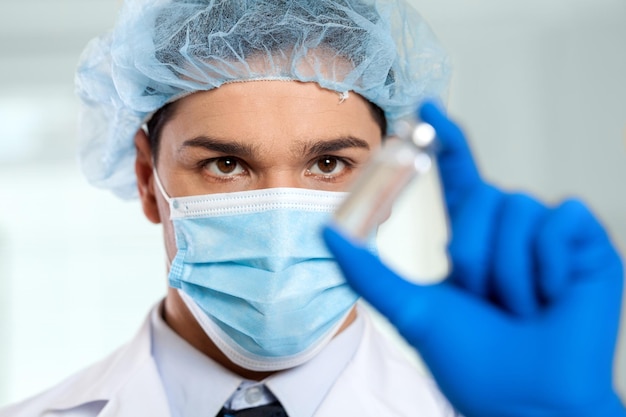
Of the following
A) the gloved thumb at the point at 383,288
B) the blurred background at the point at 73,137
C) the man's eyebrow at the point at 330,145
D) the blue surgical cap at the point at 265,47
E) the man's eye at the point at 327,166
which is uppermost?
the blue surgical cap at the point at 265,47

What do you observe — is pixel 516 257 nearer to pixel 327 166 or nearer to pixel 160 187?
pixel 327 166

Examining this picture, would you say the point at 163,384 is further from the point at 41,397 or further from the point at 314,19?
the point at 314,19

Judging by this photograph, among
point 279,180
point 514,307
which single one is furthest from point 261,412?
point 514,307

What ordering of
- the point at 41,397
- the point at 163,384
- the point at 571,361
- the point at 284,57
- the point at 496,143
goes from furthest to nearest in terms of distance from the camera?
the point at 496,143 < the point at 41,397 < the point at 163,384 < the point at 284,57 < the point at 571,361

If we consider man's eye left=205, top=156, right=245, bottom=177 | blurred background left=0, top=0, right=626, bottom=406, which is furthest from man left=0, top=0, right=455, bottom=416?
blurred background left=0, top=0, right=626, bottom=406

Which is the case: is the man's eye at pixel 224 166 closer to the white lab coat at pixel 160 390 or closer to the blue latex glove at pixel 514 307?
the white lab coat at pixel 160 390

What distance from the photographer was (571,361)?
0.92 metres

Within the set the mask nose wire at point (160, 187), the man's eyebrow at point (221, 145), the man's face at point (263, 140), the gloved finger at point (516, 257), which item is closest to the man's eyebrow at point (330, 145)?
the man's face at point (263, 140)

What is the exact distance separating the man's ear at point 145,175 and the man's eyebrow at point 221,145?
0.67 feet

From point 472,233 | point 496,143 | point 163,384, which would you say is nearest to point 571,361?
point 472,233

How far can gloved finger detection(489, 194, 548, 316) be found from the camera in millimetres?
949

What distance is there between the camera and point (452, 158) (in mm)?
1014

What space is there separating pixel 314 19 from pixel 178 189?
0.43 metres

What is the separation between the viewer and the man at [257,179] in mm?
1558
